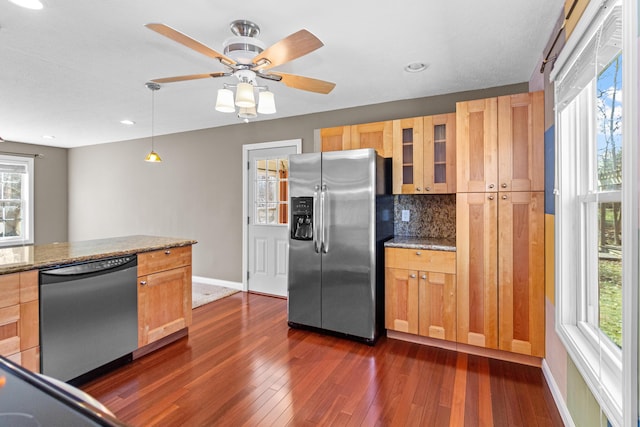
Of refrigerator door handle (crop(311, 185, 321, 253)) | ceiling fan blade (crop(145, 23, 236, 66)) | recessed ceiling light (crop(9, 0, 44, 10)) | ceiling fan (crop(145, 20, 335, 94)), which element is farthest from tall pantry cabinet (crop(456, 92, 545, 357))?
recessed ceiling light (crop(9, 0, 44, 10))

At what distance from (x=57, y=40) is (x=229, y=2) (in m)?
1.42

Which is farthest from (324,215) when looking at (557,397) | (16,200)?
(16,200)

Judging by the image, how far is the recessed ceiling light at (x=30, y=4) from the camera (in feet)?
5.92

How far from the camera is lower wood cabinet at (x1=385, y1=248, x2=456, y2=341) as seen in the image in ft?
8.98

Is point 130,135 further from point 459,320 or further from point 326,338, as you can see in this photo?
point 459,320

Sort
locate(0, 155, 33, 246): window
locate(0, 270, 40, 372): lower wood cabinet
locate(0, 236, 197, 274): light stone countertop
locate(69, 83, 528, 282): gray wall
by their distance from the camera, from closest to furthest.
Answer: locate(0, 270, 40, 372): lower wood cabinet → locate(0, 236, 197, 274): light stone countertop → locate(69, 83, 528, 282): gray wall → locate(0, 155, 33, 246): window

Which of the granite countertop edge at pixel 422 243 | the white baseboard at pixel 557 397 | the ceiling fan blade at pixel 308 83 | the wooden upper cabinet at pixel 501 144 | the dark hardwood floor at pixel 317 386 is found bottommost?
the dark hardwood floor at pixel 317 386

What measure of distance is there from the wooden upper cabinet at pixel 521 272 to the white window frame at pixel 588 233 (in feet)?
1.48

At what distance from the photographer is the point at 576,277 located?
191 centimetres

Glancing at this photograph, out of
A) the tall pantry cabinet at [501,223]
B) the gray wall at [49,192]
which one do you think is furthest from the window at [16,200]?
the tall pantry cabinet at [501,223]

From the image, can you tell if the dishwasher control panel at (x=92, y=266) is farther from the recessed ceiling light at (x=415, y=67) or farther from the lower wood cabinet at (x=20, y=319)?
the recessed ceiling light at (x=415, y=67)

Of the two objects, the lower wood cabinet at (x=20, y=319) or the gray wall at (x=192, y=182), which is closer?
the lower wood cabinet at (x=20, y=319)

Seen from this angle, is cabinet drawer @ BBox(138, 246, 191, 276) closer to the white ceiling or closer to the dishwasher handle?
the dishwasher handle

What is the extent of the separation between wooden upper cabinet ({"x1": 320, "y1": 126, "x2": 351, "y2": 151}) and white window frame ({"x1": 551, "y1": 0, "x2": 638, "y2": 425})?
185cm
